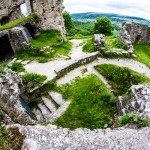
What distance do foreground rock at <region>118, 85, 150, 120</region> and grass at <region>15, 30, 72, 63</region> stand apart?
903 cm

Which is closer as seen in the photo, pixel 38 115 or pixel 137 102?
pixel 137 102

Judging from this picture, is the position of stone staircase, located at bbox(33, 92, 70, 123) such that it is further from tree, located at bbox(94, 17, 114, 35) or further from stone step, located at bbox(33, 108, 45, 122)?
tree, located at bbox(94, 17, 114, 35)

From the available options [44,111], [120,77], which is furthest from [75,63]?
[44,111]

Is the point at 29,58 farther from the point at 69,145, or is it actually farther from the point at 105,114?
the point at 69,145

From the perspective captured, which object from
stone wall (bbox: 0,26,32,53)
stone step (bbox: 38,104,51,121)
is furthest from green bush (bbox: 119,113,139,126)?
stone wall (bbox: 0,26,32,53)

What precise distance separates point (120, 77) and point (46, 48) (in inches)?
272

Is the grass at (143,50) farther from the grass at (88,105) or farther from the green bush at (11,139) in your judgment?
the green bush at (11,139)

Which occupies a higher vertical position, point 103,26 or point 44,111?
point 44,111

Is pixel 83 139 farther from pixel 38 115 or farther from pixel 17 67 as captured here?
pixel 17 67

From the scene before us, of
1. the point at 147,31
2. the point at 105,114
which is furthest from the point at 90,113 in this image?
the point at 147,31

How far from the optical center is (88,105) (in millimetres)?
17641

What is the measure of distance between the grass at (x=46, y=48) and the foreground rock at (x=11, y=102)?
705cm

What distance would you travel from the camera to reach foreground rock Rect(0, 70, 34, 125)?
12.7 m

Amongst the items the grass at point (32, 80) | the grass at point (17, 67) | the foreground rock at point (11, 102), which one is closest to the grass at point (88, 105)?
the grass at point (32, 80)
